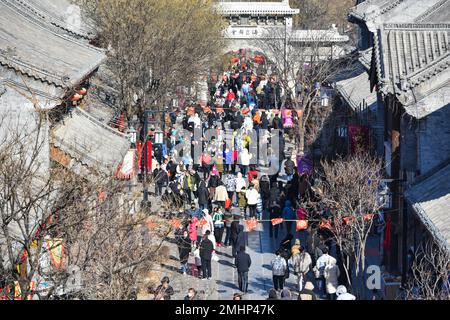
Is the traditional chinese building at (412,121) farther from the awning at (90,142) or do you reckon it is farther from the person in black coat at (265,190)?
the awning at (90,142)

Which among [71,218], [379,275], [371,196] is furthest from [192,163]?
[71,218]

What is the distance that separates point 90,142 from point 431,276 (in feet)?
47.2

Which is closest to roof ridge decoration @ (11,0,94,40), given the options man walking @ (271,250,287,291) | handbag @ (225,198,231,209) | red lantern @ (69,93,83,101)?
red lantern @ (69,93,83,101)

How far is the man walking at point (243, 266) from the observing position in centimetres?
3612

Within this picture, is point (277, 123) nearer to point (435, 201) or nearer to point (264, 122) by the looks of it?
point (264, 122)

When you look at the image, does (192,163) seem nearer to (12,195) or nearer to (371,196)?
(371,196)

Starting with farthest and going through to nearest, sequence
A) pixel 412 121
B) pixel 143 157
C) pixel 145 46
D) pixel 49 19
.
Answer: pixel 145 46 → pixel 49 19 → pixel 143 157 → pixel 412 121

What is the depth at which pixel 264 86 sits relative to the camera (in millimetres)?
76500

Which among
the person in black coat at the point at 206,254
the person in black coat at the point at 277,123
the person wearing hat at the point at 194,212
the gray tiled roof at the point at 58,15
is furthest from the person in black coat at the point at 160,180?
the person in black coat at the point at 277,123

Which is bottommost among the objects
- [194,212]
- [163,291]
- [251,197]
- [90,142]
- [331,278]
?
[163,291]

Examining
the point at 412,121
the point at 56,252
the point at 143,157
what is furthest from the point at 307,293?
the point at 143,157

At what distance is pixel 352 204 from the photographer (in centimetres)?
3769

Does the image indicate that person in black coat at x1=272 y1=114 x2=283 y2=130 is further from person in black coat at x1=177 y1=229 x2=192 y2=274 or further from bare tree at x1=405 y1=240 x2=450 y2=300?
bare tree at x1=405 y1=240 x2=450 y2=300
